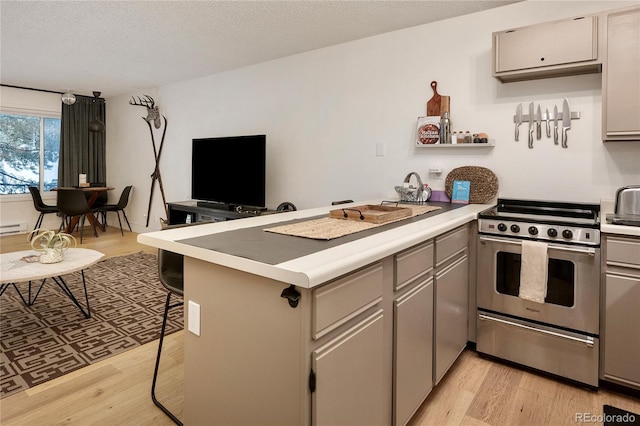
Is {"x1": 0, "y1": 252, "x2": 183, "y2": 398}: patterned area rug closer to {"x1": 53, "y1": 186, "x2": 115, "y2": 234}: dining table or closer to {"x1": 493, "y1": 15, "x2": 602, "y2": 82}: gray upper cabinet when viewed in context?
{"x1": 53, "y1": 186, "x2": 115, "y2": 234}: dining table

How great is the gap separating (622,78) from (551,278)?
1.23 metres

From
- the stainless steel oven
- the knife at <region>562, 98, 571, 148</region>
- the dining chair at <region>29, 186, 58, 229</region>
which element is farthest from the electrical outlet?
the dining chair at <region>29, 186, 58, 229</region>

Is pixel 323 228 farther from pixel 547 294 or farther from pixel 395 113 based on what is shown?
pixel 395 113

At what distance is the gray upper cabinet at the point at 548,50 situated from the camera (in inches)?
91.4

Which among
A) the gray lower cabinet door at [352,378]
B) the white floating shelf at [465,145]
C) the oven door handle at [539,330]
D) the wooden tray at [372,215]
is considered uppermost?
the white floating shelf at [465,145]

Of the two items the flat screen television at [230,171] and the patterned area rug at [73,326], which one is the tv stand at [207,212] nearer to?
the flat screen television at [230,171]

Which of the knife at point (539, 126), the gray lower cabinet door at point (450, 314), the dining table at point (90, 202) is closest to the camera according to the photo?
the gray lower cabinet door at point (450, 314)

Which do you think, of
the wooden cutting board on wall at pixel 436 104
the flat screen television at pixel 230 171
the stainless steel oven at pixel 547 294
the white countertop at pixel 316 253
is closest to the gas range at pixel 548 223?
the stainless steel oven at pixel 547 294

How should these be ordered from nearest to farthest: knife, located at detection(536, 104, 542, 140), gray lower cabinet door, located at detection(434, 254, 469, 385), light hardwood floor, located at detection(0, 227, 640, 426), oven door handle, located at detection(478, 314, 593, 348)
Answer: light hardwood floor, located at detection(0, 227, 640, 426)
gray lower cabinet door, located at detection(434, 254, 469, 385)
oven door handle, located at detection(478, 314, 593, 348)
knife, located at detection(536, 104, 542, 140)

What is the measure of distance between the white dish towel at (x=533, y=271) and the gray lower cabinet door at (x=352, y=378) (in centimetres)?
116

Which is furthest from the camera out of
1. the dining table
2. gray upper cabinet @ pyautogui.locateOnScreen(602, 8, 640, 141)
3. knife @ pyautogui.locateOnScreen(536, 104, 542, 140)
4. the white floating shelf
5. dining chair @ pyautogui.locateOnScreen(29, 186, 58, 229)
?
the dining table

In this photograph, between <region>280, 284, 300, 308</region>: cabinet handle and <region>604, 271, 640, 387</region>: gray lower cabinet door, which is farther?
<region>604, 271, 640, 387</region>: gray lower cabinet door

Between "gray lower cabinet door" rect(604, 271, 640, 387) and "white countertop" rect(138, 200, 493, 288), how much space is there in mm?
872

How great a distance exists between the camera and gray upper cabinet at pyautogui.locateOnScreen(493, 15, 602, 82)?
232cm
